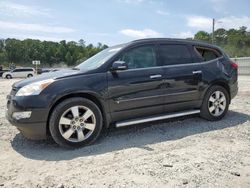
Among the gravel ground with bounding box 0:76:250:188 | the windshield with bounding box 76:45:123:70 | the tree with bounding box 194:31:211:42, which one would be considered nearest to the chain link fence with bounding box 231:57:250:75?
the gravel ground with bounding box 0:76:250:188

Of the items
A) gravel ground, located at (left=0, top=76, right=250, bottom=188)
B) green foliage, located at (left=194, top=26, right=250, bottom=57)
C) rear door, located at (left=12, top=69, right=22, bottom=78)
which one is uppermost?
green foliage, located at (left=194, top=26, right=250, bottom=57)

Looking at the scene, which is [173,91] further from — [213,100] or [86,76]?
[86,76]

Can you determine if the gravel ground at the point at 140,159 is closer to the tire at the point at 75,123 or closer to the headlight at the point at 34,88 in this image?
the tire at the point at 75,123

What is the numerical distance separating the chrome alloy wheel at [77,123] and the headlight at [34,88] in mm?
515

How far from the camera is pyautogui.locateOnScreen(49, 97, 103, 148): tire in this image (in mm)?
4793

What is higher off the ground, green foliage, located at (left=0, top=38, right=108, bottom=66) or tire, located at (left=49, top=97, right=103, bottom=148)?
green foliage, located at (left=0, top=38, right=108, bottom=66)

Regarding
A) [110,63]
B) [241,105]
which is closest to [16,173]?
[110,63]

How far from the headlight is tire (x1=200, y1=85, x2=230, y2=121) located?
3153mm

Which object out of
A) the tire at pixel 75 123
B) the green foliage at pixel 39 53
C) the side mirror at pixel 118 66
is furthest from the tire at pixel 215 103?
the green foliage at pixel 39 53

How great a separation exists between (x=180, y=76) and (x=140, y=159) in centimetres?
215

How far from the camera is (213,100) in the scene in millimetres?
6414

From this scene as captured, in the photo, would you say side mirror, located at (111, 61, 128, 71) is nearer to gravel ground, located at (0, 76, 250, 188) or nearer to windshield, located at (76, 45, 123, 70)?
windshield, located at (76, 45, 123, 70)

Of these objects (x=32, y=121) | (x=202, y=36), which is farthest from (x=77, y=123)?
(x=202, y=36)

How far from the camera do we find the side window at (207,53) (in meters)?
6.46
